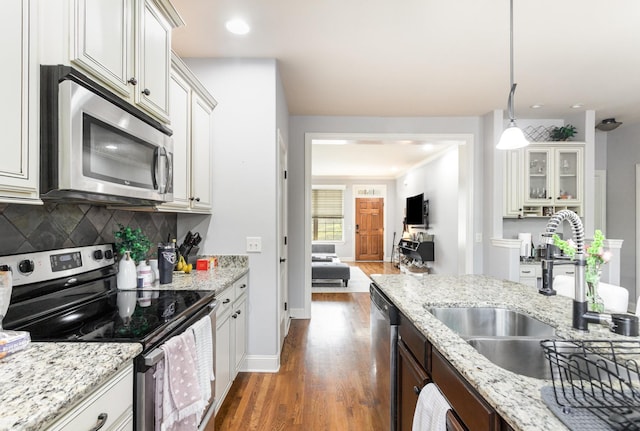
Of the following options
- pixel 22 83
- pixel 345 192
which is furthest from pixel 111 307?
pixel 345 192

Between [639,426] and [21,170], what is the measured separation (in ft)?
5.21

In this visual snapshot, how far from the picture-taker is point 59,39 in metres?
1.12

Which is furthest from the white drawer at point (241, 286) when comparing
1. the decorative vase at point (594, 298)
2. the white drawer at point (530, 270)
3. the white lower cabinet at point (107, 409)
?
the white drawer at point (530, 270)

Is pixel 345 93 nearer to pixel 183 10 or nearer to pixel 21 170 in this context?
pixel 183 10

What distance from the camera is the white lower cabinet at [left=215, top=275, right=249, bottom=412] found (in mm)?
2033

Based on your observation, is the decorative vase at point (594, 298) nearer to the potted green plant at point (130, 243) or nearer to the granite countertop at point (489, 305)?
the granite countertop at point (489, 305)

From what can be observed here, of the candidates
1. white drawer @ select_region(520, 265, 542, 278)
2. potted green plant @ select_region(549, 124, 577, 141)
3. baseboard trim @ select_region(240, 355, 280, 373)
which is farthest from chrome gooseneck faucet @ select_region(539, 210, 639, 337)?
potted green plant @ select_region(549, 124, 577, 141)

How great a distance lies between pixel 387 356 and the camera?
1811mm

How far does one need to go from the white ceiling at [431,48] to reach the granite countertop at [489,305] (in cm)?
180

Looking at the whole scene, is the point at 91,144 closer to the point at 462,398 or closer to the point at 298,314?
the point at 462,398

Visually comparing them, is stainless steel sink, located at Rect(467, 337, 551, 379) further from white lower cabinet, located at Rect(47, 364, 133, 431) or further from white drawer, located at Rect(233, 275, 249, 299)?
white drawer, located at Rect(233, 275, 249, 299)

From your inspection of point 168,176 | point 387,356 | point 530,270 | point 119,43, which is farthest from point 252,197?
point 530,270

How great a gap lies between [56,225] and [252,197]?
4.68 feet

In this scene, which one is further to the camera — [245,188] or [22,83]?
[245,188]
